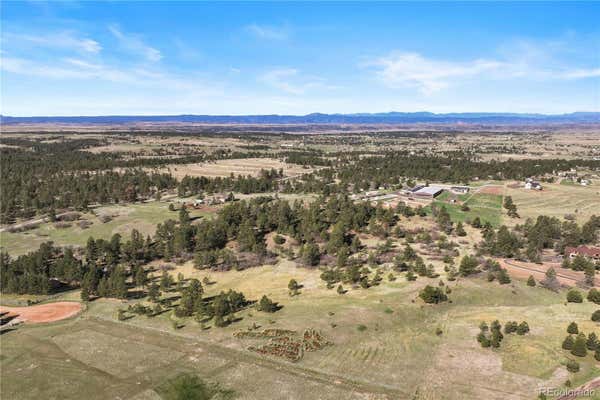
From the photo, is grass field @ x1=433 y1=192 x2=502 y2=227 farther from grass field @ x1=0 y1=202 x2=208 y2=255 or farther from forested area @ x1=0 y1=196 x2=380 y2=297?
grass field @ x1=0 y1=202 x2=208 y2=255

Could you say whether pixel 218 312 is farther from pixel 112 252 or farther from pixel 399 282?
pixel 112 252

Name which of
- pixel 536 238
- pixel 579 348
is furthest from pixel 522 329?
pixel 536 238

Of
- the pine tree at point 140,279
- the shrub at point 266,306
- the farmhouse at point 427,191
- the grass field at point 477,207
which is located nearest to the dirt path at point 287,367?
the shrub at point 266,306

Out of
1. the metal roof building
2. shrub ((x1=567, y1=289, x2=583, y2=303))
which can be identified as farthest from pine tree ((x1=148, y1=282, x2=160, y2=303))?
the metal roof building

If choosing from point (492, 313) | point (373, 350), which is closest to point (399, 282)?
point (492, 313)

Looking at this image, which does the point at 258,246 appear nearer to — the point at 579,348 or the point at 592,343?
the point at 579,348

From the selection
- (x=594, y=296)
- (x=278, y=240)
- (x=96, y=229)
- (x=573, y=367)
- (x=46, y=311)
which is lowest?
(x=46, y=311)

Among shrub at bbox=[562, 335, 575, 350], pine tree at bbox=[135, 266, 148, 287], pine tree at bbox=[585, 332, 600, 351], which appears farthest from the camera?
pine tree at bbox=[135, 266, 148, 287]
